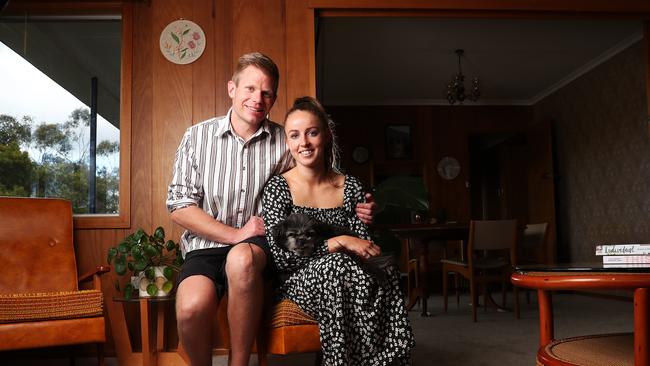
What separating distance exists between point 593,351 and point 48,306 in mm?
2144

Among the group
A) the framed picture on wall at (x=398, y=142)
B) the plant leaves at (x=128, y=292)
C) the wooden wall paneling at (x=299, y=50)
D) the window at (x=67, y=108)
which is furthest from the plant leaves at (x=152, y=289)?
the framed picture on wall at (x=398, y=142)

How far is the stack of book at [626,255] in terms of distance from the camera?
50.9 inches

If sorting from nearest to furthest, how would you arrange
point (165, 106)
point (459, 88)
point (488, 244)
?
point (165, 106) < point (488, 244) < point (459, 88)

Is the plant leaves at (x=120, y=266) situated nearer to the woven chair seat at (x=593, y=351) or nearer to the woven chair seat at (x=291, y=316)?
the woven chair seat at (x=291, y=316)

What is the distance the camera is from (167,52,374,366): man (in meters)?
2.04

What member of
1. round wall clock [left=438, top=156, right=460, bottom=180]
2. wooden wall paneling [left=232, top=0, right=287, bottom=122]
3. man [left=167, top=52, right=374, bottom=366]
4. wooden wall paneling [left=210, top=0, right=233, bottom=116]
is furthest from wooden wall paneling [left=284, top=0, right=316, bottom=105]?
round wall clock [left=438, top=156, right=460, bottom=180]

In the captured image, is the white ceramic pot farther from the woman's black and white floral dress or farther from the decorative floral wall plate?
the decorative floral wall plate

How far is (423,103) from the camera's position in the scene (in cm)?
888

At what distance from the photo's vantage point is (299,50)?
3.54 m

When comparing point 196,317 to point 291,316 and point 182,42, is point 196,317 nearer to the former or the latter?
point 291,316

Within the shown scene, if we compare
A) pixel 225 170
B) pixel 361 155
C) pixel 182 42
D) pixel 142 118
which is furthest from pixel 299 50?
pixel 361 155

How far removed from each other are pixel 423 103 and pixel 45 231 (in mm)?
6646

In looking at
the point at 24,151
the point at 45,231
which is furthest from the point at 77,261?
the point at 24,151

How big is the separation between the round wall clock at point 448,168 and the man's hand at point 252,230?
22.5 feet
